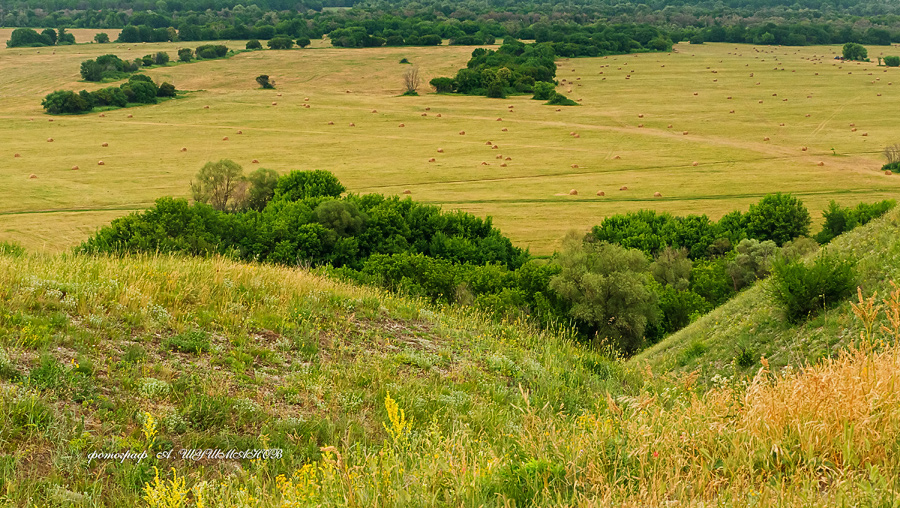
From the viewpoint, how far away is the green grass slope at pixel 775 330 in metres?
16.7

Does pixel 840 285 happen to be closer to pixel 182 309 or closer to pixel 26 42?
pixel 182 309

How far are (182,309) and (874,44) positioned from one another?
18850 cm

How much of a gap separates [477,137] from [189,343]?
258 ft

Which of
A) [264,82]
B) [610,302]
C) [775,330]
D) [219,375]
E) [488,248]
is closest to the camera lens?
[219,375]

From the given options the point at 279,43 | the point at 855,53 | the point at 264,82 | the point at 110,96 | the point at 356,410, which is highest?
the point at 279,43

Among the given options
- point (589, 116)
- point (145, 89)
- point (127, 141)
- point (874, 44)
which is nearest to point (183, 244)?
point (127, 141)

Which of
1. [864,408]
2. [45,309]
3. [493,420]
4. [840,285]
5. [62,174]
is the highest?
[864,408]

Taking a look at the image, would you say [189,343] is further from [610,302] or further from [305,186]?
[305,186]

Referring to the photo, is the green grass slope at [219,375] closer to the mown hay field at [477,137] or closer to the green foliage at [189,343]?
the green foliage at [189,343]

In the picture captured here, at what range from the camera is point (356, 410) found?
936 cm

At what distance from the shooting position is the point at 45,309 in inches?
408

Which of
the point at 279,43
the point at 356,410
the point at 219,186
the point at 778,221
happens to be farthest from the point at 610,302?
the point at 279,43

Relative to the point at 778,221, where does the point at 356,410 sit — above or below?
above

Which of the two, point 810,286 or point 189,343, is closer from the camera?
point 189,343
